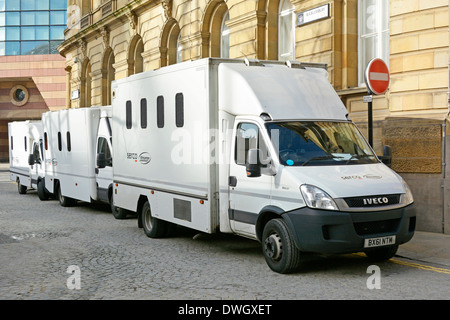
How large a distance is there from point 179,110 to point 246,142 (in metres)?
1.73

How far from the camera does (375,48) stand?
14602mm

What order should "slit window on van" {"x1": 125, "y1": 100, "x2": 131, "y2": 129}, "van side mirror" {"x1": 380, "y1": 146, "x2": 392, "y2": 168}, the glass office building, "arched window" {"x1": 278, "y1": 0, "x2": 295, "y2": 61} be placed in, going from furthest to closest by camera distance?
1. the glass office building
2. "arched window" {"x1": 278, "y1": 0, "x2": 295, "y2": 61}
3. "slit window on van" {"x1": 125, "y1": 100, "x2": 131, "y2": 129}
4. "van side mirror" {"x1": 380, "y1": 146, "x2": 392, "y2": 168}

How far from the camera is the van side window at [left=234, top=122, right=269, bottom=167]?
8.40 metres

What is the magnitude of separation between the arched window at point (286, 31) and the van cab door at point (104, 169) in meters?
5.98

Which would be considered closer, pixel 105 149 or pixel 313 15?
pixel 105 149

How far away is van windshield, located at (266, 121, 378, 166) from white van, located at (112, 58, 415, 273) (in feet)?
0.05

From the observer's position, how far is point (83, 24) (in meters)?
33.9

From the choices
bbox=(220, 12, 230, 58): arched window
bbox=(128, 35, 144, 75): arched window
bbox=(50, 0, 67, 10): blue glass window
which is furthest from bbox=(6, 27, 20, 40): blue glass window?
bbox=(220, 12, 230, 58): arched window

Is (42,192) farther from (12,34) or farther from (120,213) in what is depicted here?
(12,34)

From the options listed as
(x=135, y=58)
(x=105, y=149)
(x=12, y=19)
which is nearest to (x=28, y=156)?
(x=105, y=149)

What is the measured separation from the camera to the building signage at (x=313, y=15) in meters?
15.1

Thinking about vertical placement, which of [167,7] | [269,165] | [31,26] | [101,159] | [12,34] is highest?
[31,26]

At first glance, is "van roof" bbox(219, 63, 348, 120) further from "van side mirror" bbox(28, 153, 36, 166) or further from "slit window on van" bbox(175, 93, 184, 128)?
"van side mirror" bbox(28, 153, 36, 166)

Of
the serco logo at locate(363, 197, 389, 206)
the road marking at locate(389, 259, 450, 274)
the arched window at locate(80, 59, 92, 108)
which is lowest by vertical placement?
the road marking at locate(389, 259, 450, 274)
